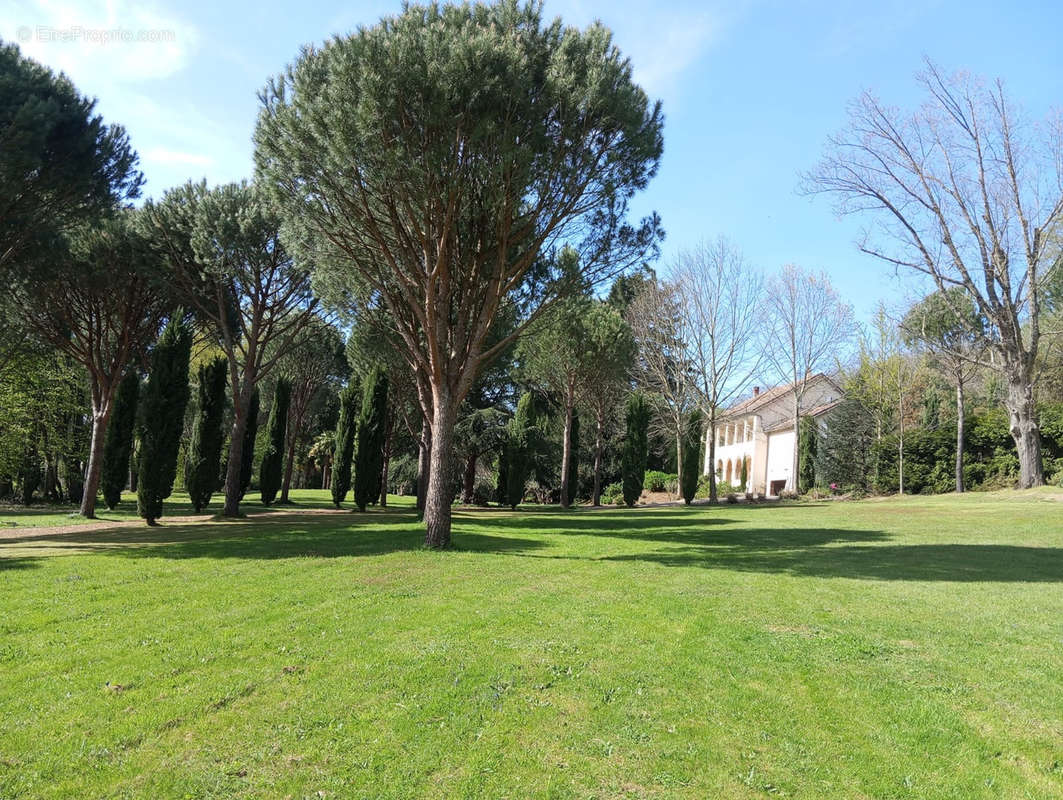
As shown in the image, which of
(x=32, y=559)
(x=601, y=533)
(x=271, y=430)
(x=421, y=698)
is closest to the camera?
(x=421, y=698)

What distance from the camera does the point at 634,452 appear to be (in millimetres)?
29641

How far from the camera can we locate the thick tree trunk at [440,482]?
12531 mm

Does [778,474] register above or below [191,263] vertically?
below

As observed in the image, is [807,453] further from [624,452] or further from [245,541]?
[245,541]

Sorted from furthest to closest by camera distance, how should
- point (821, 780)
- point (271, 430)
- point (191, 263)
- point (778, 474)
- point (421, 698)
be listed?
1. point (778, 474)
2. point (271, 430)
3. point (191, 263)
4. point (421, 698)
5. point (821, 780)

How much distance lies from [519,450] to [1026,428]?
61.2 ft

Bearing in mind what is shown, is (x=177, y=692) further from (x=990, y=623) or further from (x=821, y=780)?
(x=990, y=623)

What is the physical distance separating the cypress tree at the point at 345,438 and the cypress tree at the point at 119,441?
26.3 feet

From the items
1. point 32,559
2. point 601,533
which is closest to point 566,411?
point 601,533

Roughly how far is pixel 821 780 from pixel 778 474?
144 feet

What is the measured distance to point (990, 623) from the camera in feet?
19.8

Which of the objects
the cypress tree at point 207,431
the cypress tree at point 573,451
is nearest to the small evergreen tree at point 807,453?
the cypress tree at point 573,451

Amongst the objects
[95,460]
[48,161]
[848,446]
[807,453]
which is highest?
[48,161]

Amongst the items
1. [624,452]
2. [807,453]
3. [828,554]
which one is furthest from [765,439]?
[828,554]
